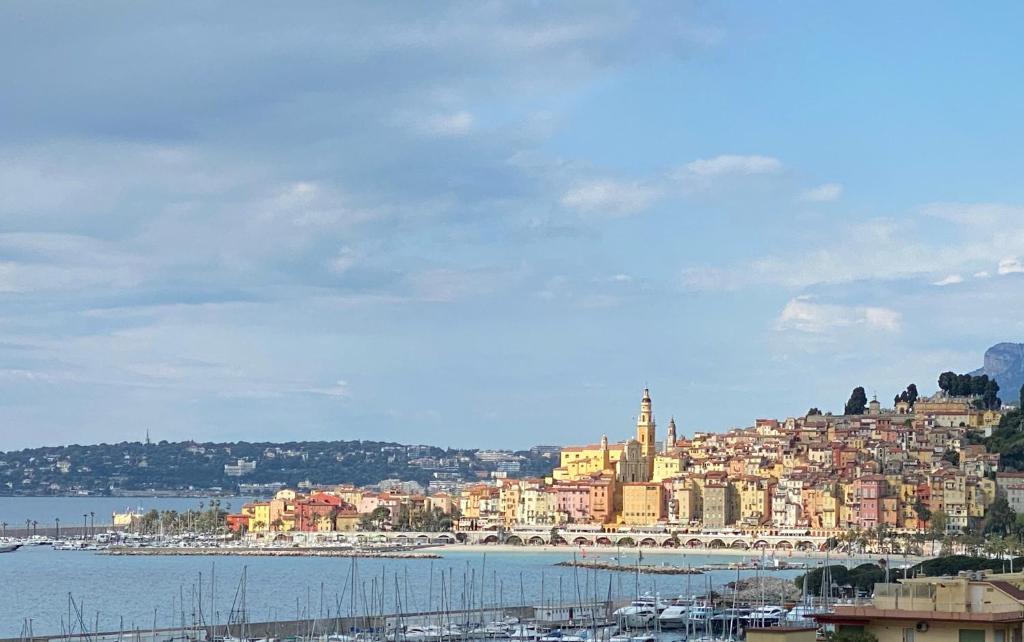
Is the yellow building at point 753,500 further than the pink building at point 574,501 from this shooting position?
No

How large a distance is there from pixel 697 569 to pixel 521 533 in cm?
2970

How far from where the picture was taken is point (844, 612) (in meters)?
12.3

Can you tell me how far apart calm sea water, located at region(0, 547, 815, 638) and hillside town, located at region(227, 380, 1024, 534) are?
6.96m

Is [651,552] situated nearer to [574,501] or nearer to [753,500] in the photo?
[753,500]

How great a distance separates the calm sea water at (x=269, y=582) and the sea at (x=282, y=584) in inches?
2.9

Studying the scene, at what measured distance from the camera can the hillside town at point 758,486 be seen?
95.8m

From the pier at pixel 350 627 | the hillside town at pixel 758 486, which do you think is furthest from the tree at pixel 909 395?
the pier at pixel 350 627

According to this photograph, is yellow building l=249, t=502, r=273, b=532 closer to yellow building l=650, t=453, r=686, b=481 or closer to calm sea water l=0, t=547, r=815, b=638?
calm sea water l=0, t=547, r=815, b=638

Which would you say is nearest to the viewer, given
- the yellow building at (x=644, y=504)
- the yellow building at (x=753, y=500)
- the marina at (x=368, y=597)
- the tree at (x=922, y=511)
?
the marina at (x=368, y=597)

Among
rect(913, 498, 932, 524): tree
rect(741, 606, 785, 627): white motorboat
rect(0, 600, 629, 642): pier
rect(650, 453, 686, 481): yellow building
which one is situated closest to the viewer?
rect(741, 606, 785, 627): white motorboat

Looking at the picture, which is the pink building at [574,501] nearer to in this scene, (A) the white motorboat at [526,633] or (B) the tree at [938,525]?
(B) the tree at [938,525]

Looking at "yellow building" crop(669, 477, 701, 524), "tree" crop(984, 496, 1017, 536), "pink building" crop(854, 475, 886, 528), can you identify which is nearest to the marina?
"yellow building" crop(669, 477, 701, 524)

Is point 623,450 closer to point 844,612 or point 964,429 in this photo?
point 964,429

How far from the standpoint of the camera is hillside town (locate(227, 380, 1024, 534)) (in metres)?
95.8
